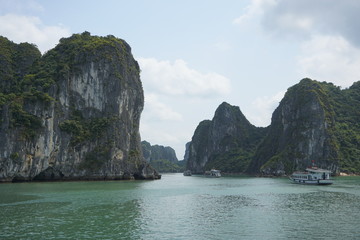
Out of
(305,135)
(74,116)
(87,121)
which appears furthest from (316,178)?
(74,116)

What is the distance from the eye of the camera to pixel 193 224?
27.9 metres

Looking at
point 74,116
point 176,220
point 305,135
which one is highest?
point 74,116

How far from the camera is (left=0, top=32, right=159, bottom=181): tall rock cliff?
80.3 metres

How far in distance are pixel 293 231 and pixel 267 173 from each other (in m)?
118

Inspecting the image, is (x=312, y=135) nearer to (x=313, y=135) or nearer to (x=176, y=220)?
(x=313, y=135)

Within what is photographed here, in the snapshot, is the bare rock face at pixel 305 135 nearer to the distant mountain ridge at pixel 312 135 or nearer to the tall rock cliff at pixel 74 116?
the distant mountain ridge at pixel 312 135

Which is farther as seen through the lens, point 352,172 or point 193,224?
point 352,172

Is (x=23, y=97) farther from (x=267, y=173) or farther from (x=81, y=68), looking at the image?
(x=267, y=173)

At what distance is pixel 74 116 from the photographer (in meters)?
97.0

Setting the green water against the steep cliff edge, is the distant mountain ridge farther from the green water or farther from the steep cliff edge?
the green water

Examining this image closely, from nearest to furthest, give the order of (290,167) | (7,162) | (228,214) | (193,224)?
(193,224)
(228,214)
(7,162)
(290,167)

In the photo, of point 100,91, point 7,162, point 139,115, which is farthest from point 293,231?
point 139,115

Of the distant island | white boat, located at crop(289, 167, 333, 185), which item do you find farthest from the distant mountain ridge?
white boat, located at crop(289, 167, 333, 185)

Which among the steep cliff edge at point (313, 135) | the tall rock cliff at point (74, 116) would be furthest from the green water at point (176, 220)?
the steep cliff edge at point (313, 135)
